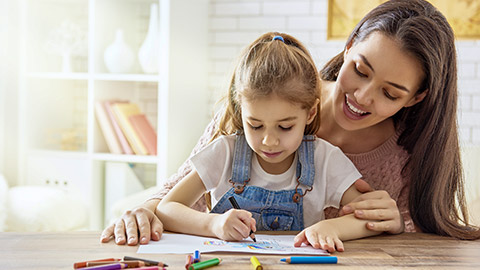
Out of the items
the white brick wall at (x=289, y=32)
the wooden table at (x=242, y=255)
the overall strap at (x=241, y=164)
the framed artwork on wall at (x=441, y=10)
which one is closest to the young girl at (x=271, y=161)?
the overall strap at (x=241, y=164)

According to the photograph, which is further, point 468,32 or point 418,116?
point 468,32

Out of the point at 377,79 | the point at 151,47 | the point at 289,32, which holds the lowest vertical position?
the point at 377,79

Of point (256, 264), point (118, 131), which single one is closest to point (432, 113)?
point (256, 264)

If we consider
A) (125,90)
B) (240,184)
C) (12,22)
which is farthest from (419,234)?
(12,22)

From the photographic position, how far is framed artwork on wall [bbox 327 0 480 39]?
3.30 metres

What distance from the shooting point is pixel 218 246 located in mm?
1224

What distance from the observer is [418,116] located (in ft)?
5.60

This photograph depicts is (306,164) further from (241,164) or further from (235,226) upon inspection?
(235,226)

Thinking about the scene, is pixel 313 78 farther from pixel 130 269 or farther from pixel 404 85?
pixel 130 269

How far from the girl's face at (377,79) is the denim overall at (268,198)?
0.22m

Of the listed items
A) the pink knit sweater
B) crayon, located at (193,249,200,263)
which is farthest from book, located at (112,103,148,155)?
crayon, located at (193,249,200,263)

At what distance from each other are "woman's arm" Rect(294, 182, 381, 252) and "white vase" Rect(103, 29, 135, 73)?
7.74 feet

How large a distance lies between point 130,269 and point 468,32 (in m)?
2.84

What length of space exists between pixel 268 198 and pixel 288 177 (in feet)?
0.30
